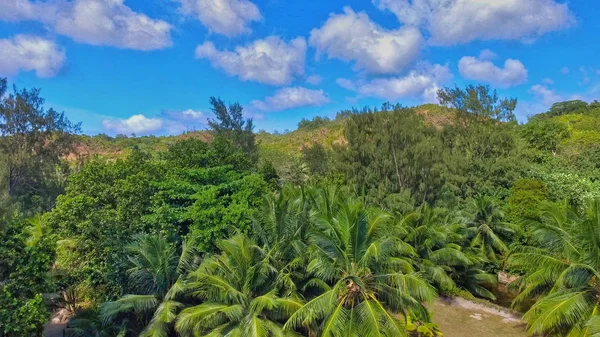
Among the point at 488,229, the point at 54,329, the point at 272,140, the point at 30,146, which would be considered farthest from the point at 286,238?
the point at 272,140

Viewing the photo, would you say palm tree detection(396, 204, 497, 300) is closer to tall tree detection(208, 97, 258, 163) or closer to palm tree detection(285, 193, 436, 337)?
palm tree detection(285, 193, 436, 337)

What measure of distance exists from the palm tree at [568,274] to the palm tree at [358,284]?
176 inches

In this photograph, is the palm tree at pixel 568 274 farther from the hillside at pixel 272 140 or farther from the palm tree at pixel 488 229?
the hillside at pixel 272 140

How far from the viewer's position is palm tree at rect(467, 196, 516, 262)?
76.9 feet

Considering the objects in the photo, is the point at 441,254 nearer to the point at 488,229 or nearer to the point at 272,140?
the point at 488,229

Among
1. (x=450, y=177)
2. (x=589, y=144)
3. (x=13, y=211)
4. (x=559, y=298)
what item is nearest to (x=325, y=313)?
(x=559, y=298)

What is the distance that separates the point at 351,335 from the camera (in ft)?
37.4

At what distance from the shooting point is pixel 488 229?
77.0 ft

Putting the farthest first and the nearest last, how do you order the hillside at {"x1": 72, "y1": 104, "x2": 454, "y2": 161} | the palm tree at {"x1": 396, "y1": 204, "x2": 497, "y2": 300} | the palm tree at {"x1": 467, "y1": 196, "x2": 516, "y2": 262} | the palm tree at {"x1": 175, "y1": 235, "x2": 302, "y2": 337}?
Result: the hillside at {"x1": 72, "y1": 104, "x2": 454, "y2": 161}
the palm tree at {"x1": 467, "y1": 196, "x2": 516, "y2": 262}
the palm tree at {"x1": 396, "y1": 204, "x2": 497, "y2": 300}
the palm tree at {"x1": 175, "y1": 235, "x2": 302, "y2": 337}

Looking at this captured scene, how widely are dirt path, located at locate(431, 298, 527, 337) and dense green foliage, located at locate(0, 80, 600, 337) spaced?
96 centimetres

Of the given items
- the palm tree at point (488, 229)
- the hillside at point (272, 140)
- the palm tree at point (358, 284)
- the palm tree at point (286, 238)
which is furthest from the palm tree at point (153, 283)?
the hillside at point (272, 140)

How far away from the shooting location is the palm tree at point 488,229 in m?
23.5

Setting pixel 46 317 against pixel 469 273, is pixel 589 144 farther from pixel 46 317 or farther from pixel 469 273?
pixel 46 317

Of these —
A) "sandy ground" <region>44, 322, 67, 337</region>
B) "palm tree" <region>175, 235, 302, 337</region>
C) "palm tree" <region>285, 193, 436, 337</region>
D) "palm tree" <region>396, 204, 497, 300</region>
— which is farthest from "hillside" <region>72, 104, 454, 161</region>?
"palm tree" <region>285, 193, 436, 337</region>
